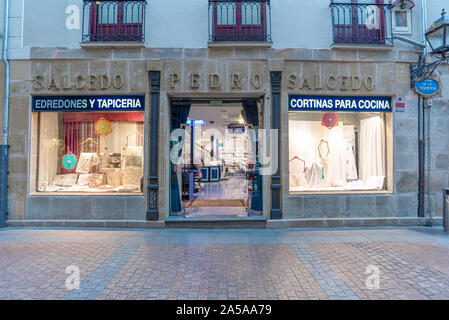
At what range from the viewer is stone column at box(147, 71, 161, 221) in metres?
6.96

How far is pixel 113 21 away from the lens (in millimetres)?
7250

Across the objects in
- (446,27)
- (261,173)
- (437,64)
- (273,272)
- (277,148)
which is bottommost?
(273,272)

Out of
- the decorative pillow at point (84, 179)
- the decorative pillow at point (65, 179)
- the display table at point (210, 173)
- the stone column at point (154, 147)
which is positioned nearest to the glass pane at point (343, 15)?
the stone column at point (154, 147)

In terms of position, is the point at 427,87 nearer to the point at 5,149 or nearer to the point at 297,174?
the point at 297,174

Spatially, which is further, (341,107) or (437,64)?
(341,107)

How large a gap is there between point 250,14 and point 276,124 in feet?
9.66

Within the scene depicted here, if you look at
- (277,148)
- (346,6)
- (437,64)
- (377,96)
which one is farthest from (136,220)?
(437,64)

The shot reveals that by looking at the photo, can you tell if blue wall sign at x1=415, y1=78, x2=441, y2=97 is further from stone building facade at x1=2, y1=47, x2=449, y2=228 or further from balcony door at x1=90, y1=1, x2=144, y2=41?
balcony door at x1=90, y1=1, x2=144, y2=41

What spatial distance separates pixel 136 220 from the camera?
Result: 6.97 metres

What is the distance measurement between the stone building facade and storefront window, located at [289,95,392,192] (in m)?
0.38

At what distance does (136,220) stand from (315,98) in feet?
18.0

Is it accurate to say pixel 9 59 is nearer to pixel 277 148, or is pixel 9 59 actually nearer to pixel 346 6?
pixel 277 148

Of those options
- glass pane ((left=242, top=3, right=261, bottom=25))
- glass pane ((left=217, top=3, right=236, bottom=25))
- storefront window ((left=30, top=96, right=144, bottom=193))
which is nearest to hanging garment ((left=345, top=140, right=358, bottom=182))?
glass pane ((left=242, top=3, right=261, bottom=25))

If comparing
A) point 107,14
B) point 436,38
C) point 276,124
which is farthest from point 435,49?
point 107,14
